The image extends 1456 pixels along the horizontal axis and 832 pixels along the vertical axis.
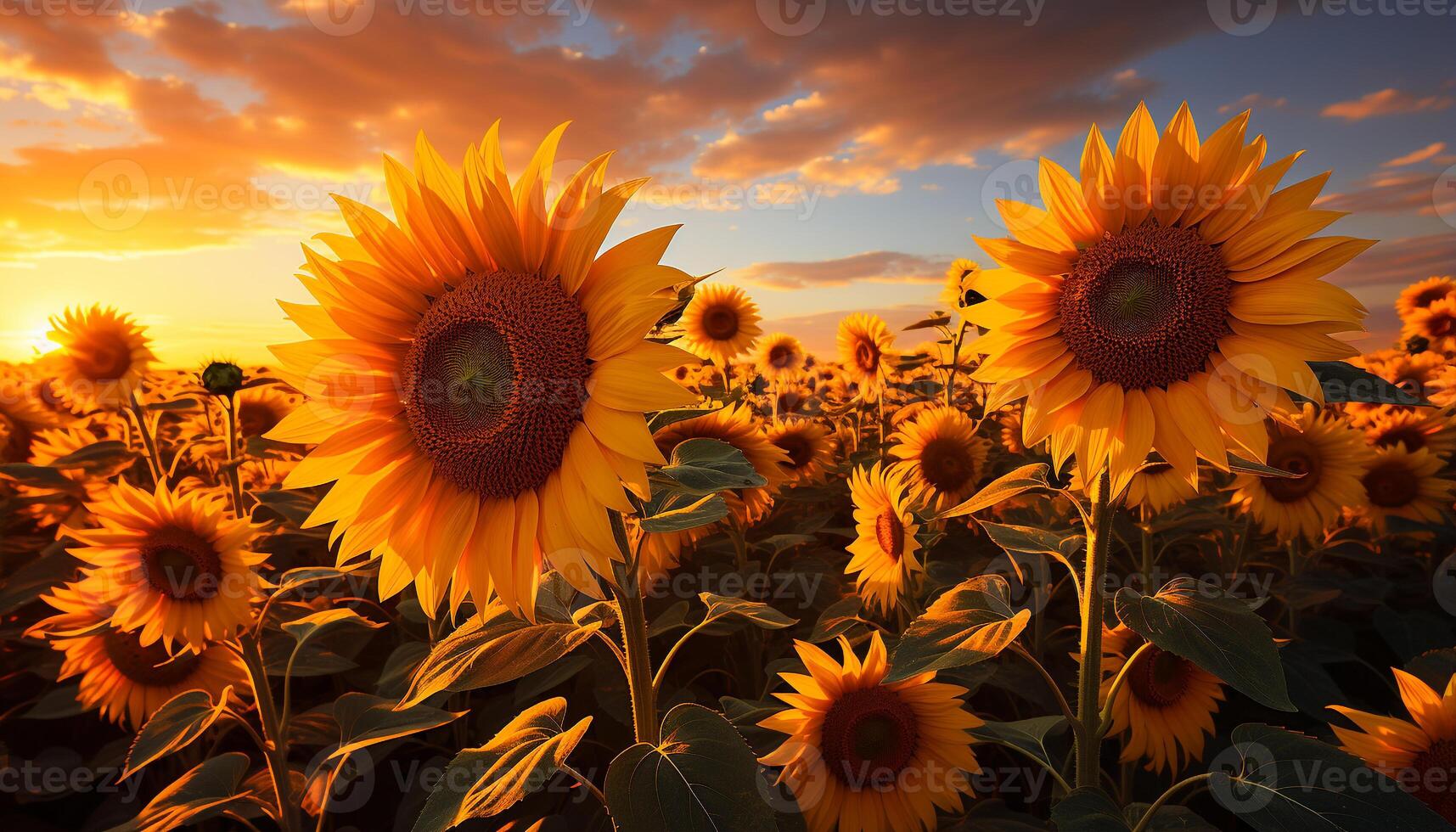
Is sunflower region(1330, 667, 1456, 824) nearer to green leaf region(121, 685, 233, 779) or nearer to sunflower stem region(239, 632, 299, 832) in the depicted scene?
sunflower stem region(239, 632, 299, 832)

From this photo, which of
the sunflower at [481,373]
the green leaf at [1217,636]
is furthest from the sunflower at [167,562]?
the green leaf at [1217,636]

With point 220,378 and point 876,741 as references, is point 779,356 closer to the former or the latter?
point 220,378

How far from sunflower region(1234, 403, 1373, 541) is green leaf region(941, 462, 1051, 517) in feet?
10.0

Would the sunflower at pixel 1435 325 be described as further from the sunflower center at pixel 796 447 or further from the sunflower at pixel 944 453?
the sunflower center at pixel 796 447

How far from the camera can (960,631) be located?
1.95 metres

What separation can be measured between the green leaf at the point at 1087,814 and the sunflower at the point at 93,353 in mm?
7328

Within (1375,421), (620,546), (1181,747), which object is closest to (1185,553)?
(1375,421)

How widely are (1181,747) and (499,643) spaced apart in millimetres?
3115

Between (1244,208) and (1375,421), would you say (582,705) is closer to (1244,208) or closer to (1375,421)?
(1244,208)

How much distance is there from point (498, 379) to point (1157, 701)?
3.09 meters

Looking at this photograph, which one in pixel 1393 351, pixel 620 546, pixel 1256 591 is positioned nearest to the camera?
pixel 620 546

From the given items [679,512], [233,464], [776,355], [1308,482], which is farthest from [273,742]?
[776,355]

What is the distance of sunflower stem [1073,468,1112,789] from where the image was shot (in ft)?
6.72

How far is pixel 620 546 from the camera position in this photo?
5.83 feet
